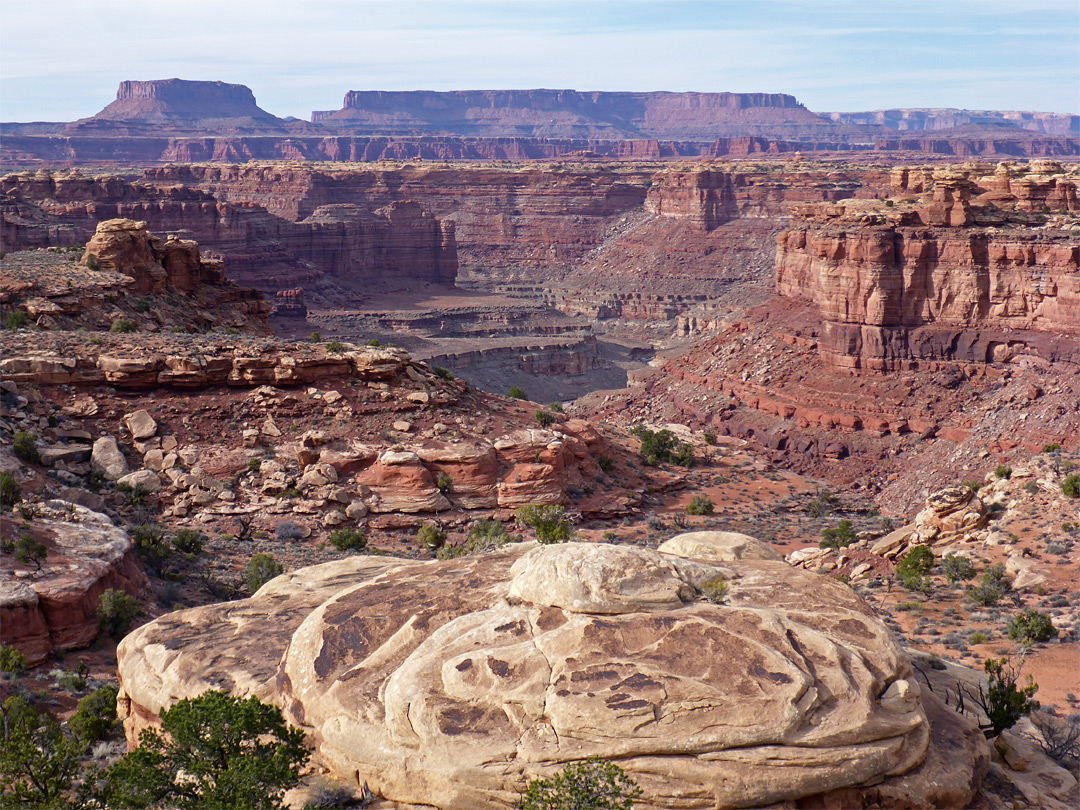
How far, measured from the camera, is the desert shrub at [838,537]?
38.3 meters

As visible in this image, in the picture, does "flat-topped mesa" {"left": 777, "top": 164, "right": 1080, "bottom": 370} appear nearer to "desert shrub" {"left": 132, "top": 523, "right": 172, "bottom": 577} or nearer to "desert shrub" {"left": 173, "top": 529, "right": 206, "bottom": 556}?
"desert shrub" {"left": 173, "top": 529, "right": 206, "bottom": 556}

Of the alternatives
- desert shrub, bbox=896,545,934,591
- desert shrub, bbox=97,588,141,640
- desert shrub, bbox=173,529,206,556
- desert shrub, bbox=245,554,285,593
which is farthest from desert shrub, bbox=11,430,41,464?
desert shrub, bbox=896,545,934,591

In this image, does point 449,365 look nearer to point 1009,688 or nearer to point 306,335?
point 306,335

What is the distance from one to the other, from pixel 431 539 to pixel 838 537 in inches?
630

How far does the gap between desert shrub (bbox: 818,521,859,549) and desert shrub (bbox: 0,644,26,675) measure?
88.2 feet

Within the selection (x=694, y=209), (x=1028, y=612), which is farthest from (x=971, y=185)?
(x=694, y=209)

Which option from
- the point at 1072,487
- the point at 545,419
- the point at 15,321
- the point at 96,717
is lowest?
the point at 96,717

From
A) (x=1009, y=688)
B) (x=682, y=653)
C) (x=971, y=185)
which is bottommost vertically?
(x=1009, y=688)

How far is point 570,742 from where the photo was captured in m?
14.1

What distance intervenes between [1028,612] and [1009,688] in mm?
9798

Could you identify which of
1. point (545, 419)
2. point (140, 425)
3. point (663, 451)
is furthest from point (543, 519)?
point (140, 425)

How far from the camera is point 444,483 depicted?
35875 mm

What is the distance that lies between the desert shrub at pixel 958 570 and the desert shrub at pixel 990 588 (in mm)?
398

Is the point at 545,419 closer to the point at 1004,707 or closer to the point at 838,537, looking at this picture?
the point at 838,537
